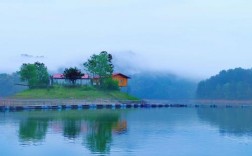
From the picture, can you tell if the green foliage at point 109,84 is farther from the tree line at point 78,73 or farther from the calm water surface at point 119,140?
the calm water surface at point 119,140

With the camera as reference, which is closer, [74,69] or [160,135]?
[160,135]

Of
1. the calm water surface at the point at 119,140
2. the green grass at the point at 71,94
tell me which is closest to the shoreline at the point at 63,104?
the green grass at the point at 71,94

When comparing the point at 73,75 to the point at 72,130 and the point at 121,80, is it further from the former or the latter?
the point at 72,130

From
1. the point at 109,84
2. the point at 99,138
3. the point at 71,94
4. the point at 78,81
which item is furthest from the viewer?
the point at 78,81

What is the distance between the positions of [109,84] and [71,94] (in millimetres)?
13781

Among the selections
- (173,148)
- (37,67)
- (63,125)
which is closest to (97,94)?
→ (37,67)

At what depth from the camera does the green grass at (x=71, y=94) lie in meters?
139

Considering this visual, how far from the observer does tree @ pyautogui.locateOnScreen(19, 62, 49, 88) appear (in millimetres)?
148875

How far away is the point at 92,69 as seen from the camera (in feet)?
509

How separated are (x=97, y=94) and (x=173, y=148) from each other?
96704mm

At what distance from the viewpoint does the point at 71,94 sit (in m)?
143

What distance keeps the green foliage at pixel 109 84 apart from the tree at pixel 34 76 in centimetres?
1609

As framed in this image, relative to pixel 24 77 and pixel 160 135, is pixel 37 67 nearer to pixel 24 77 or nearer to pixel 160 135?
pixel 24 77

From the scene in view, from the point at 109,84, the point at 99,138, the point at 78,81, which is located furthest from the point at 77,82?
the point at 99,138
